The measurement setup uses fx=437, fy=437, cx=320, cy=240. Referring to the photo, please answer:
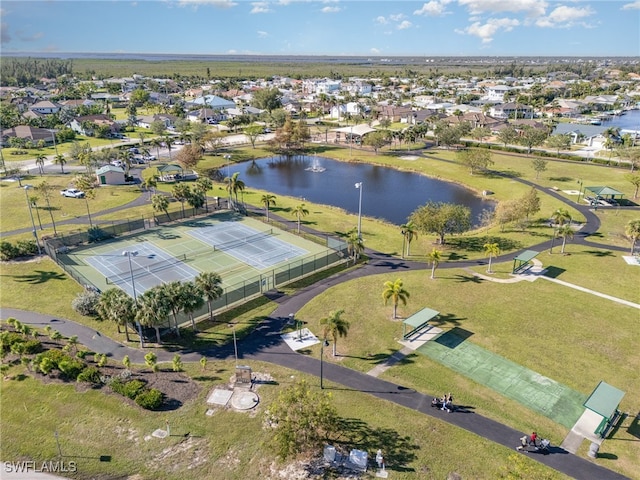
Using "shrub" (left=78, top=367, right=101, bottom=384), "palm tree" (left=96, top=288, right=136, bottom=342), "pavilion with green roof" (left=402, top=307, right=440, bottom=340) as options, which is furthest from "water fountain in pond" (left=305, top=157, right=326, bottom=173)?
"shrub" (left=78, top=367, right=101, bottom=384)

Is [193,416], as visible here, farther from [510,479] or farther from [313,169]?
[313,169]

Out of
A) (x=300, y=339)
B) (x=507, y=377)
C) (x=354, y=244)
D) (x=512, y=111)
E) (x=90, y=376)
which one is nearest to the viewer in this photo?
(x=90, y=376)

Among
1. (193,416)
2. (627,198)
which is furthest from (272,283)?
(627,198)

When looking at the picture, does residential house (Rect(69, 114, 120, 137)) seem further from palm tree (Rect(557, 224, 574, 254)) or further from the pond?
palm tree (Rect(557, 224, 574, 254))

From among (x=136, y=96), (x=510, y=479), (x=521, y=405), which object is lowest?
(x=521, y=405)

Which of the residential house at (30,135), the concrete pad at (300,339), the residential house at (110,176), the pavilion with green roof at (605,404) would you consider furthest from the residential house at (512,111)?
the pavilion with green roof at (605,404)

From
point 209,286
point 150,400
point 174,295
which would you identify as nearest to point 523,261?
point 209,286

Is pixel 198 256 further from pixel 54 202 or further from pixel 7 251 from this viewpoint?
pixel 54 202
